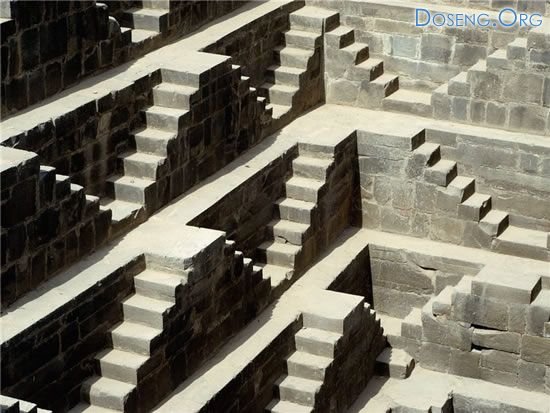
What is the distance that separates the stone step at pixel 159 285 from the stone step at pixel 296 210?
3.24 m

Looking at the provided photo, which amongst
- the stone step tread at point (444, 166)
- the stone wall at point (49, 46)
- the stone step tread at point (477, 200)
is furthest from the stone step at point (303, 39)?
the stone wall at point (49, 46)

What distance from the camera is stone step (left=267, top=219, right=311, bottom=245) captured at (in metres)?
17.9

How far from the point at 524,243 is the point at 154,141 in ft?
14.8

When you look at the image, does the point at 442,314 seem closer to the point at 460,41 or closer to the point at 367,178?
the point at 367,178

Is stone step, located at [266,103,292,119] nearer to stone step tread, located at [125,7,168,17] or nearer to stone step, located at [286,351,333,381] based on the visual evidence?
stone step tread, located at [125,7,168,17]

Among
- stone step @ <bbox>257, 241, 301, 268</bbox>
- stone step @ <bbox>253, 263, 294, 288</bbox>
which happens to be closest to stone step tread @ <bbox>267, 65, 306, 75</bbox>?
stone step @ <bbox>257, 241, 301, 268</bbox>

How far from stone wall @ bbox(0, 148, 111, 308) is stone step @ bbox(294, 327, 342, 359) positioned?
260 cm

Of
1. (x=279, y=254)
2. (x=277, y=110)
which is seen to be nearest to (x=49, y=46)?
(x=279, y=254)

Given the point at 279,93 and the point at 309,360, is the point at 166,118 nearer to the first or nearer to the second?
the point at 309,360

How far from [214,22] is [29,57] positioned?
4.18m

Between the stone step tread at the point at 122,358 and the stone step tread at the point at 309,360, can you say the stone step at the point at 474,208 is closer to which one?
the stone step tread at the point at 309,360

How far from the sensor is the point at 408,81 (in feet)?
66.8

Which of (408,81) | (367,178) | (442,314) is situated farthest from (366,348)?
(408,81)

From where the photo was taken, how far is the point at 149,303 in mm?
14969
